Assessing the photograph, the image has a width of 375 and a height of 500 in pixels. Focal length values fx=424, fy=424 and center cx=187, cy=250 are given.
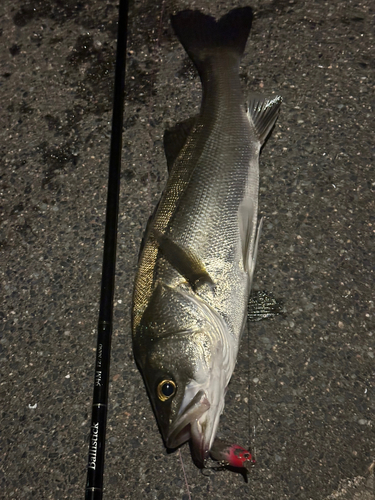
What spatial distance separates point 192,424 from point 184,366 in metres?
0.25

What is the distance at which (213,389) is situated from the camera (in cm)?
195

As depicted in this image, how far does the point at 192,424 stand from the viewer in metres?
1.89

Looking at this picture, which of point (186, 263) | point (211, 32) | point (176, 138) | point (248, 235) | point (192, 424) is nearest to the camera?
point (192, 424)

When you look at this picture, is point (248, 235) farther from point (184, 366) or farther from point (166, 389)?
point (166, 389)

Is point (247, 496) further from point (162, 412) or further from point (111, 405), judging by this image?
point (111, 405)

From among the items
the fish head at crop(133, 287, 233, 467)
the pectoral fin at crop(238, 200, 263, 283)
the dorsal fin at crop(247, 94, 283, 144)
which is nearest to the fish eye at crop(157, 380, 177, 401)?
the fish head at crop(133, 287, 233, 467)

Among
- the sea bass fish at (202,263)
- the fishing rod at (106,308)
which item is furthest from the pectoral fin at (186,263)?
the fishing rod at (106,308)

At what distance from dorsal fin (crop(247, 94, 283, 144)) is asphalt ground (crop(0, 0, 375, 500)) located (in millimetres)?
267

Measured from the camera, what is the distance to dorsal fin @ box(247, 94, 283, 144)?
8.00ft

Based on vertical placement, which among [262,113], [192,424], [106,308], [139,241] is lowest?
[192,424]

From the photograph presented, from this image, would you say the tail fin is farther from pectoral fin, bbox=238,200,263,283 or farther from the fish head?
the fish head

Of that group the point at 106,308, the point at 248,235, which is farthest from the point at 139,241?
the point at 248,235

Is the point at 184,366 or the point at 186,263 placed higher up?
the point at 186,263

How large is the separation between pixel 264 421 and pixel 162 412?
0.63 m
